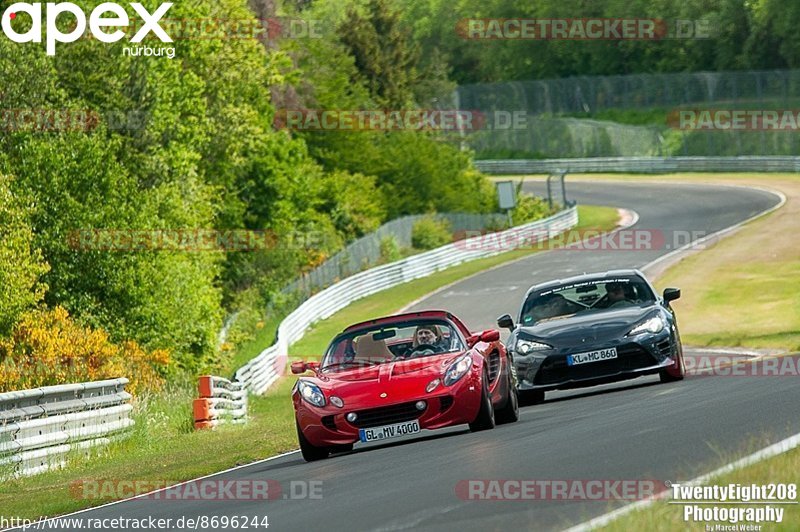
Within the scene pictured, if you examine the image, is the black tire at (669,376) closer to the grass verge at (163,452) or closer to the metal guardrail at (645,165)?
the grass verge at (163,452)

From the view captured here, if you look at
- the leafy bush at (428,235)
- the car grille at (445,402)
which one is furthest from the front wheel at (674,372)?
the leafy bush at (428,235)

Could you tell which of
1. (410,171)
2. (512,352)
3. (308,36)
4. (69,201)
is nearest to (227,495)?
(512,352)

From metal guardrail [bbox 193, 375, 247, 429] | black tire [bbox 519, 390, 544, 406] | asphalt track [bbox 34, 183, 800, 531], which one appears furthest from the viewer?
metal guardrail [bbox 193, 375, 247, 429]

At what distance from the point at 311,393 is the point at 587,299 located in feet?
18.6

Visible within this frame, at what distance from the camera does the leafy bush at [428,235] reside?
2707 inches

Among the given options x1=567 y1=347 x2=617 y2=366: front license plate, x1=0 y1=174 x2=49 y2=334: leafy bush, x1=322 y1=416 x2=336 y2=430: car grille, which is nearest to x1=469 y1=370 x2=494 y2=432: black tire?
x1=322 y1=416 x2=336 y2=430: car grille

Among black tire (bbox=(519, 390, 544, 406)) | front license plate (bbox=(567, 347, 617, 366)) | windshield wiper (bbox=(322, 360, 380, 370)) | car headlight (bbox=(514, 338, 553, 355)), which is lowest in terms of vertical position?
black tire (bbox=(519, 390, 544, 406))

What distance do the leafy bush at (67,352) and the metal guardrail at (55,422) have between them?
38.7 ft

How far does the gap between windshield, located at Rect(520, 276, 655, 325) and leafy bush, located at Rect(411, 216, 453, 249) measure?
160 feet

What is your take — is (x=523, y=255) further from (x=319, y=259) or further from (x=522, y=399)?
(x=522, y=399)

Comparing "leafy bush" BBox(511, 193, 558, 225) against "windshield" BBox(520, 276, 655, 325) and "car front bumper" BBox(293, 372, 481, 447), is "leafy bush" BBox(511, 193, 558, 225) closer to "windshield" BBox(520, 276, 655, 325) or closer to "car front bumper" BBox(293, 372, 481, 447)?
"windshield" BBox(520, 276, 655, 325)

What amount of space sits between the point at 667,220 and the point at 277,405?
38.2m

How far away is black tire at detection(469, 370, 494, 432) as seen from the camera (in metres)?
14.7

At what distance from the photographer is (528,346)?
18047 mm
